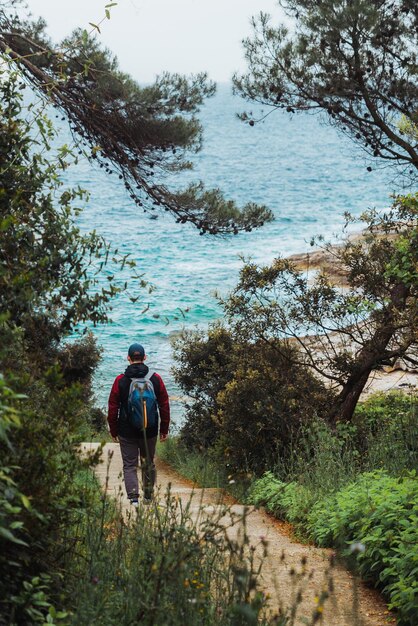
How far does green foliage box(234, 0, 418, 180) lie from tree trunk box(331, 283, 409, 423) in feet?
5.60

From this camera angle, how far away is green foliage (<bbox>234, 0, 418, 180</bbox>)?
36.4 ft

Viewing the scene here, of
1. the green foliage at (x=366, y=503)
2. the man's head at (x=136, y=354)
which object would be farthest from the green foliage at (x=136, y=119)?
the green foliage at (x=366, y=503)

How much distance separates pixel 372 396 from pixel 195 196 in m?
5.09

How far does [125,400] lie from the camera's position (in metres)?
8.44

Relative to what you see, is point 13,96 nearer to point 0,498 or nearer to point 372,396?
point 0,498

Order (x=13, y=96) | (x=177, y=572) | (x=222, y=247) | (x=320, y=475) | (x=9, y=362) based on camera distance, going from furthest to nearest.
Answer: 1. (x=222, y=247)
2. (x=320, y=475)
3. (x=13, y=96)
4. (x=9, y=362)
5. (x=177, y=572)

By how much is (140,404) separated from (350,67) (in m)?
5.40

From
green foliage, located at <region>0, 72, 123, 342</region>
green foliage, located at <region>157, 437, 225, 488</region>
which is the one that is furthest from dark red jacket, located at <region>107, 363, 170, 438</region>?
green foliage, located at <region>157, 437, 225, 488</region>

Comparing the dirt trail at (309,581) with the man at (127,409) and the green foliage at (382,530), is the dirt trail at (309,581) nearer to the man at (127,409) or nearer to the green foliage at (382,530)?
the green foliage at (382,530)

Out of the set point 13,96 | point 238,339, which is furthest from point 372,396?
point 13,96

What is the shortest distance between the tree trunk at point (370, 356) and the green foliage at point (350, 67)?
5.60ft

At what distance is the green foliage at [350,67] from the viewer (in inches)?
437

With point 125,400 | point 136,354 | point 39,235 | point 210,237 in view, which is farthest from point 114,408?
point 210,237

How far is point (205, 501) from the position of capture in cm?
984
